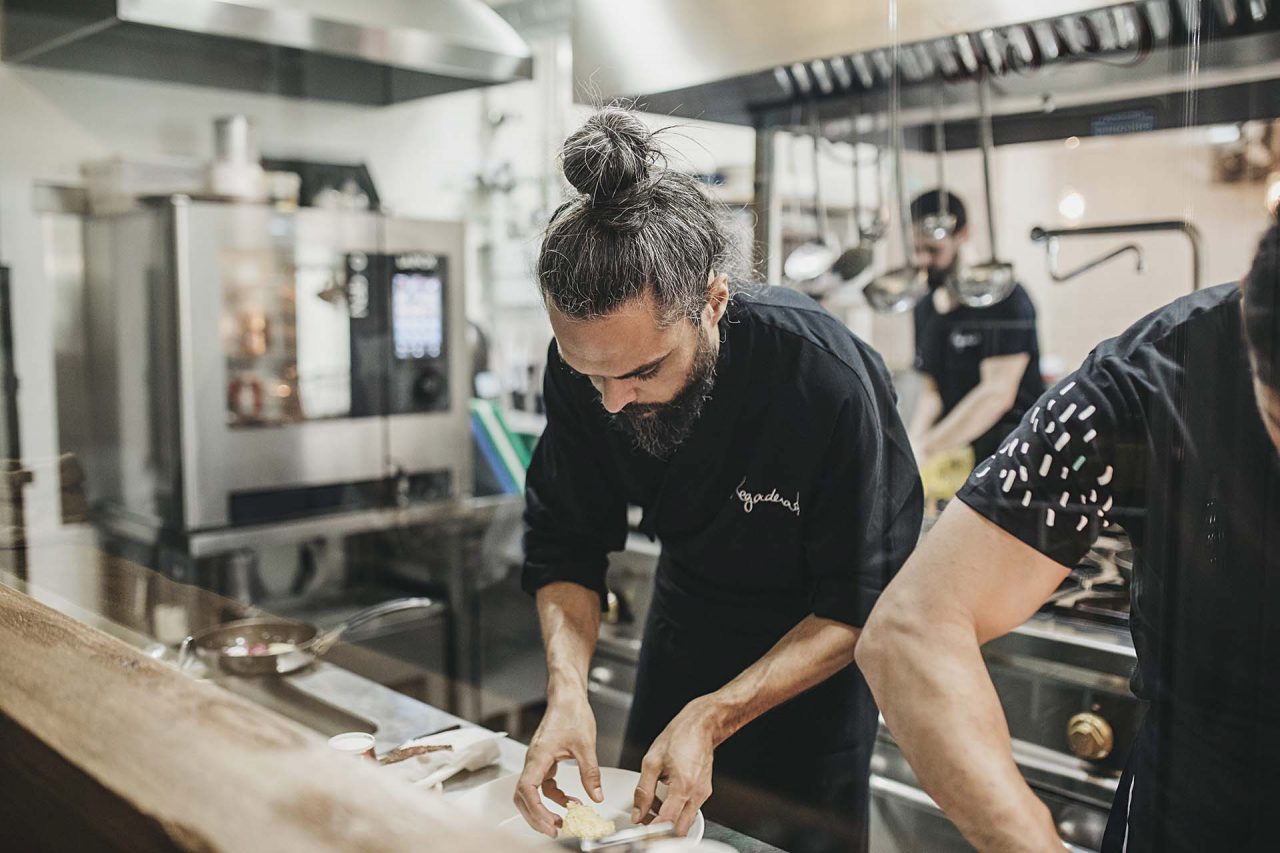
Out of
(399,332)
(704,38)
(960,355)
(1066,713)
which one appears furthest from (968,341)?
(399,332)

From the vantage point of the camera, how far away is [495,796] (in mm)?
992

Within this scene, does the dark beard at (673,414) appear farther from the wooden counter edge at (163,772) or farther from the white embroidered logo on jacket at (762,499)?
the wooden counter edge at (163,772)

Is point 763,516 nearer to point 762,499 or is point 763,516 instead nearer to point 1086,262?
point 762,499

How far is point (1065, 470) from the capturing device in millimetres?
774

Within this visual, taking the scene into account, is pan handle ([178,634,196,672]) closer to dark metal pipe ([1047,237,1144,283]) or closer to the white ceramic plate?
the white ceramic plate

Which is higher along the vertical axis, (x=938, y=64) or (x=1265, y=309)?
(x=938, y=64)

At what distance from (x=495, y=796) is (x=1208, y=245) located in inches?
28.5

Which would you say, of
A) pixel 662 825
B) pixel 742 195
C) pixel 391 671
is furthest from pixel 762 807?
pixel 391 671

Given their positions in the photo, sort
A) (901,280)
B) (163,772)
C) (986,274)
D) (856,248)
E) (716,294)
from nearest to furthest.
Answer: (163,772)
(716,294)
(986,274)
(901,280)
(856,248)

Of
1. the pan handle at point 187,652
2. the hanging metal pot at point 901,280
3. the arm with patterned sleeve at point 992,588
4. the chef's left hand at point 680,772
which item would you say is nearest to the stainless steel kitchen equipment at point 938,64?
the hanging metal pot at point 901,280

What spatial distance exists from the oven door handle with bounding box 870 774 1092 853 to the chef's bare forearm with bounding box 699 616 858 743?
12 centimetres

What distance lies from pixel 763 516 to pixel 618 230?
354 millimetres

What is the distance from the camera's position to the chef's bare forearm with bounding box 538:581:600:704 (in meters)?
1.22

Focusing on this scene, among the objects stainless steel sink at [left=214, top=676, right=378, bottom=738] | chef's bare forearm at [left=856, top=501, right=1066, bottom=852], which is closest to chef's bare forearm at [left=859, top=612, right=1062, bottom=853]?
chef's bare forearm at [left=856, top=501, right=1066, bottom=852]
